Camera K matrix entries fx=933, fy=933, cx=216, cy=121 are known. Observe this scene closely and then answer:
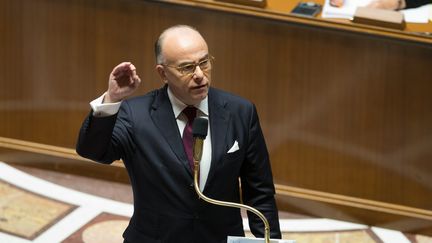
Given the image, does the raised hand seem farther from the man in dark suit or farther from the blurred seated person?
the blurred seated person

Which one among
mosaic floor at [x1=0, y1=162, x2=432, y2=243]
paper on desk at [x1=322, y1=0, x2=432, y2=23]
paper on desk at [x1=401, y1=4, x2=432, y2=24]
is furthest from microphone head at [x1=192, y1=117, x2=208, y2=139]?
paper on desk at [x1=401, y1=4, x2=432, y2=24]

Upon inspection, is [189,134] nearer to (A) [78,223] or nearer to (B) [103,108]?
(B) [103,108]

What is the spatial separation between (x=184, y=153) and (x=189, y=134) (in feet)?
0.20

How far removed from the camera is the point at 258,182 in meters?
2.70

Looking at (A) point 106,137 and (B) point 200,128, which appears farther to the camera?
(A) point 106,137

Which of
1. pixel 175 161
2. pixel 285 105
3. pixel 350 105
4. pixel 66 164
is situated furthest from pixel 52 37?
pixel 175 161

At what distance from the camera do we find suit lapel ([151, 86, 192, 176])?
260 centimetres

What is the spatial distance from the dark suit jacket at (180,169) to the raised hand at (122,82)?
186mm

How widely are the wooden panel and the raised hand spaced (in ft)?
7.16

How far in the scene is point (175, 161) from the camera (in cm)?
259

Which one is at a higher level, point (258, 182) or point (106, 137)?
point (106, 137)

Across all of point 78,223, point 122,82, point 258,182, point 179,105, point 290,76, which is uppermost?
point 122,82

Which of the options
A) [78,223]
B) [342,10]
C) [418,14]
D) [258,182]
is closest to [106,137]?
[258,182]

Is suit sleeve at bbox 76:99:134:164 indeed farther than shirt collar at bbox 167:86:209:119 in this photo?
No
